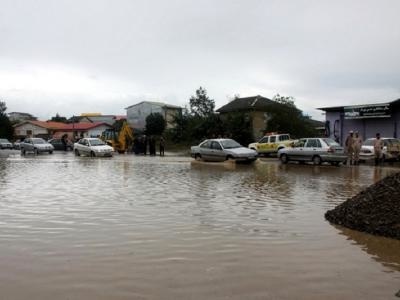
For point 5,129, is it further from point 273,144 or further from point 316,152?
point 316,152

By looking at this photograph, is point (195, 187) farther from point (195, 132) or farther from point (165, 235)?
point (195, 132)

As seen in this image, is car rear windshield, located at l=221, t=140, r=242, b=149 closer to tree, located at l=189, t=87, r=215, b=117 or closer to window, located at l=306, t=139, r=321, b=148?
window, located at l=306, t=139, r=321, b=148

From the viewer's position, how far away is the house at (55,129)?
95.9 meters

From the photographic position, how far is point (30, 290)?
17.4 ft

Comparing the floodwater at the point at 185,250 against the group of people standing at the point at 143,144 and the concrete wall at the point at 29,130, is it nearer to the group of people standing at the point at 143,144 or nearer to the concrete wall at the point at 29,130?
the group of people standing at the point at 143,144

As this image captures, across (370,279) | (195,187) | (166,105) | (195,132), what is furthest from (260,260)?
(166,105)

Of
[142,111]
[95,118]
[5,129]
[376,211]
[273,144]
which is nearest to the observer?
[376,211]

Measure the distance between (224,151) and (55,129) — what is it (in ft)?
253

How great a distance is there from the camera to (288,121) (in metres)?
46.8

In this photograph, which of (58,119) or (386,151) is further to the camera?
(58,119)

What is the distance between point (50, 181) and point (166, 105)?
263 ft

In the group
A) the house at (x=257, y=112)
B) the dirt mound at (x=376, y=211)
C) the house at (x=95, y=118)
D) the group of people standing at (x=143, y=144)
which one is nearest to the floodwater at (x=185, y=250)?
the dirt mound at (x=376, y=211)

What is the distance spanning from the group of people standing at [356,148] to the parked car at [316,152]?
0.60 metres

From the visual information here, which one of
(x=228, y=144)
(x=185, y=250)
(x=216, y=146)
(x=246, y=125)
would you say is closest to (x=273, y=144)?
(x=228, y=144)
